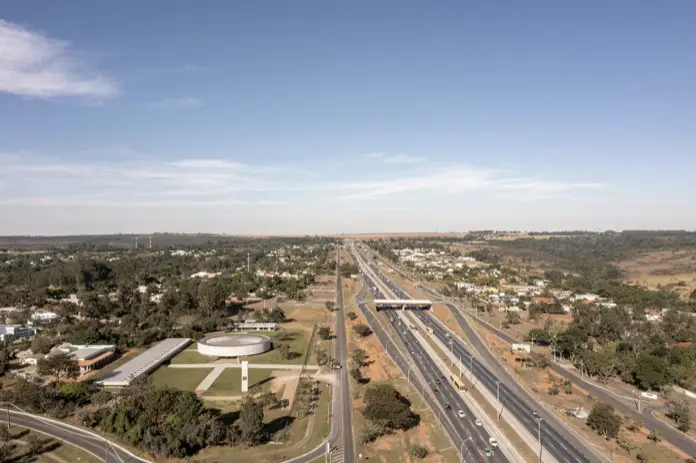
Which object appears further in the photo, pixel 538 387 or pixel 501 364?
pixel 501 364

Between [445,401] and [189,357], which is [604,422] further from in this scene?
[189,357]

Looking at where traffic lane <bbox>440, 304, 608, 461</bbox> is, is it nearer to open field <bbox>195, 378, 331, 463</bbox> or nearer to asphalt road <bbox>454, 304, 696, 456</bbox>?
asphalt road <bbox>454, 304, 696, 456</bbox>

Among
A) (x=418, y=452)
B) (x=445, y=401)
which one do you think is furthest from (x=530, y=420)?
(x=418, y=452)

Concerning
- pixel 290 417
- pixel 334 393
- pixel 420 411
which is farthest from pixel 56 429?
pixel 420 411

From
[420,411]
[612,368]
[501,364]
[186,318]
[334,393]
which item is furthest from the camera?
[186,318]

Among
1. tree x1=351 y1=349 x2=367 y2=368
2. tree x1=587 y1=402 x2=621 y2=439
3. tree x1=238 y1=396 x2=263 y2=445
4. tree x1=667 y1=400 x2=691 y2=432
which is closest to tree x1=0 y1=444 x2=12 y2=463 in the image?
tree x1=238 y1=396 x2=263 y2=445

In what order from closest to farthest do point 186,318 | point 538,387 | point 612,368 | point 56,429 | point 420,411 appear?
point 56,429 → point 420,411 → point 538,387 → point 612,368 → point 186,318

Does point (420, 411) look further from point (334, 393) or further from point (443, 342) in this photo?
point (443, 342)
